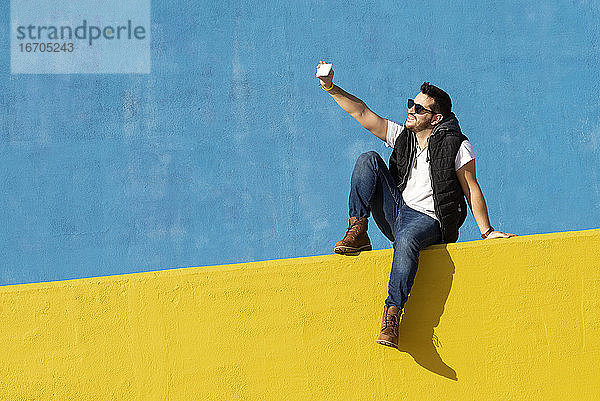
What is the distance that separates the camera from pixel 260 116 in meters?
5.88

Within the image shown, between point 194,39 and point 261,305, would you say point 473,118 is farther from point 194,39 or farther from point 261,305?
point 261,305

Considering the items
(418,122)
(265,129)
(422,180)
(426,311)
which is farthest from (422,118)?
(265,129)

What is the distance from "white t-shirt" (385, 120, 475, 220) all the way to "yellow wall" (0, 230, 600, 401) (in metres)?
0.23

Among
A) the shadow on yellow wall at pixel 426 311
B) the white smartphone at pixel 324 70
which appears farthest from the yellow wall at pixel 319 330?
the white smartphone at pixel 324 70

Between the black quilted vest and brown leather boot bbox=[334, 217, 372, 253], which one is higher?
the black quilted vest

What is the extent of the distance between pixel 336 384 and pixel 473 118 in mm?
3094

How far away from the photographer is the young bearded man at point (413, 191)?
135 inches

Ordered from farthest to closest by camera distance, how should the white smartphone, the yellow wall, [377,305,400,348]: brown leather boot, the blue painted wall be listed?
the blue painted wall → the white smartphone → the yellow wall → [377,305,400,348]: brown leather boot

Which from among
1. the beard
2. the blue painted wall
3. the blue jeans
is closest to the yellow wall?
the blue jeans

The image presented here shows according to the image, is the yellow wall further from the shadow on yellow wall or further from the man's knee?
the man's knee

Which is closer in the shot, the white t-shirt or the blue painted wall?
the white t-shirt

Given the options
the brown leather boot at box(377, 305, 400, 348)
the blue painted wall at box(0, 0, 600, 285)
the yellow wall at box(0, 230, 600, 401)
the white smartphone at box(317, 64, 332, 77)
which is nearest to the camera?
the brown leather boot at box(377, 305, 400, 348)

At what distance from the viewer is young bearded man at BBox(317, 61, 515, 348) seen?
11.3 ft

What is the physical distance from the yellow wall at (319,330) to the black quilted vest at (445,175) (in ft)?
0.44
